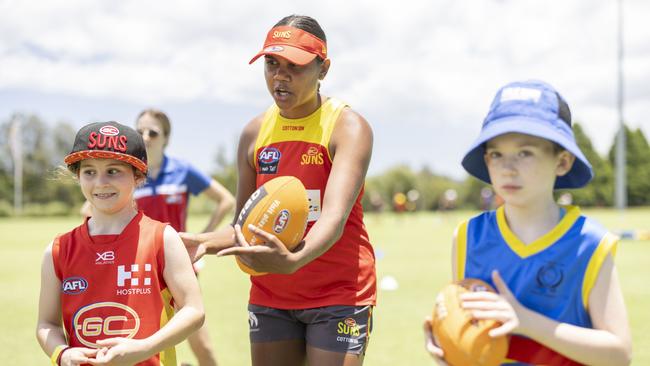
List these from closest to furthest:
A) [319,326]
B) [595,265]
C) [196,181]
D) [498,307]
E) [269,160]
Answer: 1. [498,307]
2. [595,265]
3. [319,326]
4. [269,160]
5. [196,181]

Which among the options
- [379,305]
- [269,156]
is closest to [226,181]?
[379,305]

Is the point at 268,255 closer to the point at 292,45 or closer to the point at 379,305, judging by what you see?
the point at 292,45

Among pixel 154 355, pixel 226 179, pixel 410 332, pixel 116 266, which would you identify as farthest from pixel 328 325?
pixel 226 179

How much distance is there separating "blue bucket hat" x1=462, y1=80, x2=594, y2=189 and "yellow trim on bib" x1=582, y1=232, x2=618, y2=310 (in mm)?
284

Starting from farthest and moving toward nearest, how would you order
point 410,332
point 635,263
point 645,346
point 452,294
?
point 635,263 < point 410,332 < point 645,346 < point 452,294

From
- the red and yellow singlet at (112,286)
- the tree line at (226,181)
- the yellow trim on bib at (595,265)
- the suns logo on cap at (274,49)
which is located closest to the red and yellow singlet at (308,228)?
the suns logo on cap at (274,49)

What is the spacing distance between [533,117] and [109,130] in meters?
1.93

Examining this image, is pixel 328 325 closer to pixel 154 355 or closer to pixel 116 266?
pixel 154 355

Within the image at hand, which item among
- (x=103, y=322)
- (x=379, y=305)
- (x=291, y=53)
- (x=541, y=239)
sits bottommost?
(x=379, y=305)

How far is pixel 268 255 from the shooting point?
9.25ft

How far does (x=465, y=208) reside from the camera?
87.5 metres

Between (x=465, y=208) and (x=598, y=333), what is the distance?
87.3 meters

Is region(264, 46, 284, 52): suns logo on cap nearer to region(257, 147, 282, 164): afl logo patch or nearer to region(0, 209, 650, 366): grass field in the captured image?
region(257, 147, 282, 164): afl logo patch

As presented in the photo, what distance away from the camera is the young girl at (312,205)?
3.30 m
